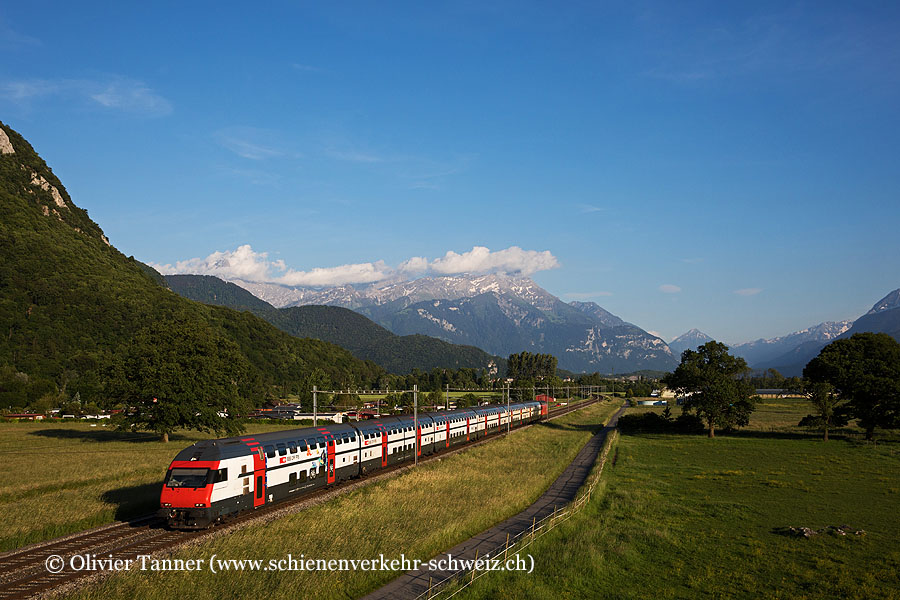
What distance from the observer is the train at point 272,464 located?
30.6 m

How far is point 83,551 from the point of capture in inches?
1080

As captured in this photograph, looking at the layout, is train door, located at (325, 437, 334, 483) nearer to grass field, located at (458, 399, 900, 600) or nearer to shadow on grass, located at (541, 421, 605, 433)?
grass field, located at (458, 399, 900, 600)

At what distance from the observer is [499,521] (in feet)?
122

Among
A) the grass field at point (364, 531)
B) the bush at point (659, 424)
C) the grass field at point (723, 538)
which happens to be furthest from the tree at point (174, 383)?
the bush at point (659, 424)

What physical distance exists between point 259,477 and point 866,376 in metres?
84.6

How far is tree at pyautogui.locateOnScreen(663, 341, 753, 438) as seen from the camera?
302ft

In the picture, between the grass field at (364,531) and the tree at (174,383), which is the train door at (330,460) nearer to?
the grass field at (364,531)

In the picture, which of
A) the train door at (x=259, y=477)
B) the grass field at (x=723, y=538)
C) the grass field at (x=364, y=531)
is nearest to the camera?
the grass field at (x=364, y=531)

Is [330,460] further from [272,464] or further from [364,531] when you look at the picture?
[364,531]

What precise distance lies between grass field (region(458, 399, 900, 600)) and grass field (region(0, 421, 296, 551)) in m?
22.9

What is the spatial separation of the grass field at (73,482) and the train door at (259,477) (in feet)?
26.0

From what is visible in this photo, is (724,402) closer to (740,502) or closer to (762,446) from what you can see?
(762,446)

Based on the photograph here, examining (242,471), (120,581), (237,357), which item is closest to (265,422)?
(237,357)

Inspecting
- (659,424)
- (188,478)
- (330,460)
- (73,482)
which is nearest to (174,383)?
(73,482)
